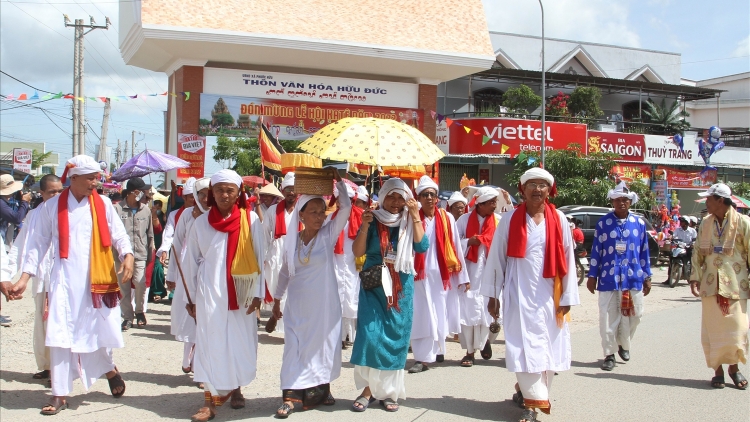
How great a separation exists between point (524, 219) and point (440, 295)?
198 cm

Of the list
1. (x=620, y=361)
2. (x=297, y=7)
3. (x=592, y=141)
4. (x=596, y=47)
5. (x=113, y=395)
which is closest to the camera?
(x=113, y=395)

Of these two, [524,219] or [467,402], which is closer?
[524,219]

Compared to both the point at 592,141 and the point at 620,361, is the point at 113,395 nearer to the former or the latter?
the point at 620,361

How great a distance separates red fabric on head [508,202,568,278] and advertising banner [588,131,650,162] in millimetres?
25742

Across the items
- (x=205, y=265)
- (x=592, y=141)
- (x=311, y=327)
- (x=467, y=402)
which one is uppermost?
(x=592, y=141)

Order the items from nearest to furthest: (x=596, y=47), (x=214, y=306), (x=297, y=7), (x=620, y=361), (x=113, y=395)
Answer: (x=214, y=306)
(x=113, y=395)
(x=620, y=361)
(x=297, y=7)
(x=596, y=47)

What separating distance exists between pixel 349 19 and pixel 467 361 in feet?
41.8

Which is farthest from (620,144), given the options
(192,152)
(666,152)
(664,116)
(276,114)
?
(192,152)

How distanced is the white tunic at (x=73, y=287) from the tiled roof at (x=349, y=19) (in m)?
11.4

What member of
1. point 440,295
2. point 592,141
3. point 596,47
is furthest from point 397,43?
point 596,47

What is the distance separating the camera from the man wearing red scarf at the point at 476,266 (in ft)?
26.0

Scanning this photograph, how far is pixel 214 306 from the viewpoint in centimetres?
557

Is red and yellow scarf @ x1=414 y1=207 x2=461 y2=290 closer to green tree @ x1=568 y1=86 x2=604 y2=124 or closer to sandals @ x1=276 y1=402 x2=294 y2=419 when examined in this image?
sandals @ x1=276 y1=402 x2=294 y2=419

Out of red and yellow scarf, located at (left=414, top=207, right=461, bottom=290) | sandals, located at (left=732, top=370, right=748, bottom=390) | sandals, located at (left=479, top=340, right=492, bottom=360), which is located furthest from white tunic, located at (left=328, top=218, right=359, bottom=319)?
sandals, located at (left=732, top=370, right=748, bottom=390)
